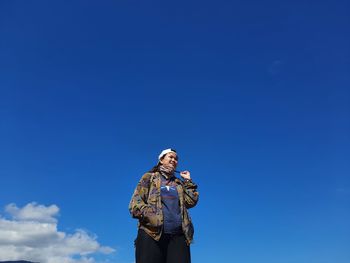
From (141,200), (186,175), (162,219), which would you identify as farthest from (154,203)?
(186,175)

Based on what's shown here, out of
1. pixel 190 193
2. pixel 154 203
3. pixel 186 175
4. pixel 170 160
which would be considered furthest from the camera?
pixel 186 175

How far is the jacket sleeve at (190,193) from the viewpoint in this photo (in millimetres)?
7336

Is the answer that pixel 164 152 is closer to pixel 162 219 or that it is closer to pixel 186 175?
pixel 186 175

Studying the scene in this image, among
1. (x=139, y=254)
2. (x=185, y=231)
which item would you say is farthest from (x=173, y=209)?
(x=139, y=254)

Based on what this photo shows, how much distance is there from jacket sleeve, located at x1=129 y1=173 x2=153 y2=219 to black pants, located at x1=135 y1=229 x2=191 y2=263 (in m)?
0.30

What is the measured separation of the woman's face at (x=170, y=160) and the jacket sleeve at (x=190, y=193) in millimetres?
396

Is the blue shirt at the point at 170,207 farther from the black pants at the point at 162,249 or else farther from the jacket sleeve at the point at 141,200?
the jacket sleeve at the point at 141,200

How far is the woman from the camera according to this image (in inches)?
261

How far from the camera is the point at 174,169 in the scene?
302 inches

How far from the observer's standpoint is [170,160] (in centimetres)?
762

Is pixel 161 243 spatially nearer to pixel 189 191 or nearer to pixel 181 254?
pixel 181 254

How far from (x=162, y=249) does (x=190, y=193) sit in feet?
3.86

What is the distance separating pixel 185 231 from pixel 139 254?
0.83 m

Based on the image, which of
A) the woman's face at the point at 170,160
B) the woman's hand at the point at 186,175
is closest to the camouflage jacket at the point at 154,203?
A: the woman's hand at the point at 186,175
